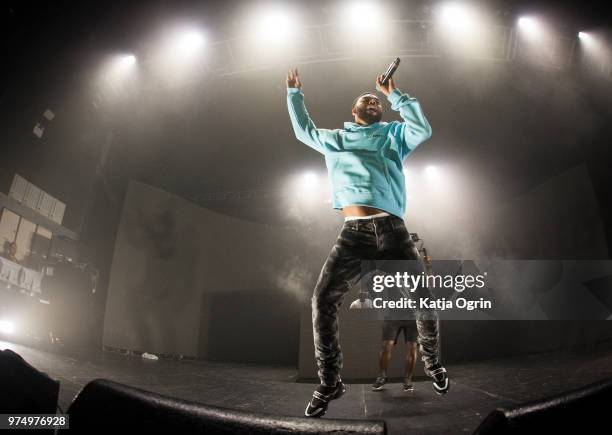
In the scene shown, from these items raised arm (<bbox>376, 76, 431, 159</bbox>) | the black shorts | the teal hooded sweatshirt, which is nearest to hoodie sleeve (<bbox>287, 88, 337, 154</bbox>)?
the teal hooded sweatshirt

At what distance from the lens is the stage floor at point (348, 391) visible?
52.1 inches

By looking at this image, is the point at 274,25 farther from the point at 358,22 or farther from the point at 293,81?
the point at 293,81

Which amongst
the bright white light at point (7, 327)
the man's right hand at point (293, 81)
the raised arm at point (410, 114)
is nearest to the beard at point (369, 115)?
the raised arm at point (410, 114)

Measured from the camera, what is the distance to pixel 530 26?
3518 mm

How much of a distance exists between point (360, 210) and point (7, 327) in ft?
6.53

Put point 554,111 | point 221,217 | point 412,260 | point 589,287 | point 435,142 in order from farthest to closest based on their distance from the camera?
1. point 435,142
2. point 554,111
3. point 589,287
4. point 221,217
5. point 412,260

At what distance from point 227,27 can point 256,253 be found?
2700mm

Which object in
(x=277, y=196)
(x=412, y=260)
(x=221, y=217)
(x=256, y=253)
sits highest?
(x=277, y=196)

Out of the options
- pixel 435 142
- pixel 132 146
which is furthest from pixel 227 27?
pixel 435 142

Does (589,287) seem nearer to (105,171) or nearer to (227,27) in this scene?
(105,171)

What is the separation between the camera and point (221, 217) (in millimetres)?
2150

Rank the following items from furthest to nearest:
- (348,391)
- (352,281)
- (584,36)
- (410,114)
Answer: (584,36) < (348,391) < (410,114) < (352,281)

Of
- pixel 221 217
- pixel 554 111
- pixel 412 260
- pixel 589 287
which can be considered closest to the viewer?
pixel 412 260

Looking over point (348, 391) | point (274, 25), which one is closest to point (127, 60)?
point (274, 25)
